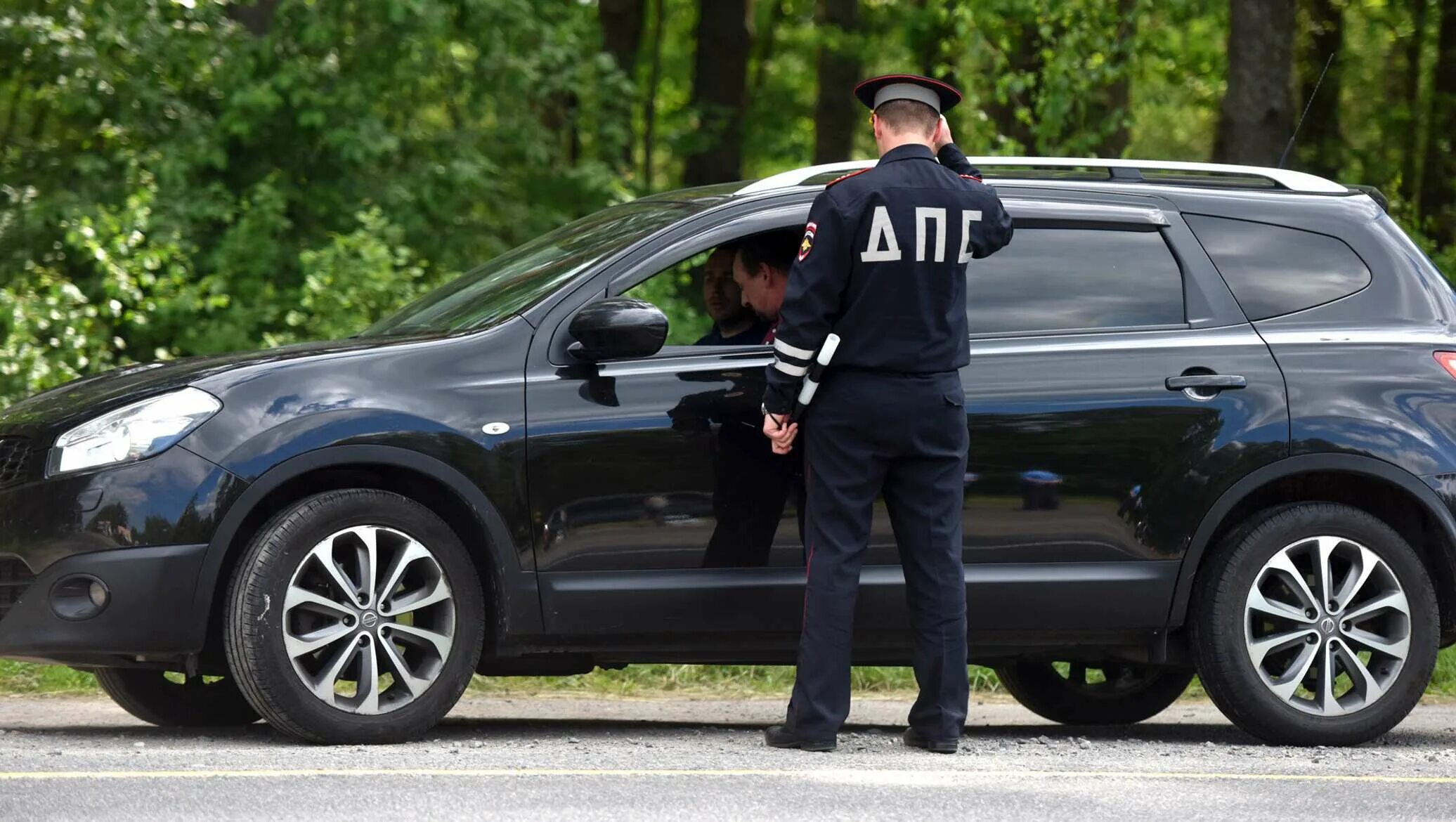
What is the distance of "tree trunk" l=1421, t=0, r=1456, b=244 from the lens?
19.5m

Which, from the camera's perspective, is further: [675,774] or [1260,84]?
[1260,84]

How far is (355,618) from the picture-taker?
5.67 m

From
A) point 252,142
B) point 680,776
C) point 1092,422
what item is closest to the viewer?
point 680,776

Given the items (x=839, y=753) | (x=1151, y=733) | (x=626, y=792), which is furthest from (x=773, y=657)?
(x=1151, y=733)

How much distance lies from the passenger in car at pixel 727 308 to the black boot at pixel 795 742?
3.87ft

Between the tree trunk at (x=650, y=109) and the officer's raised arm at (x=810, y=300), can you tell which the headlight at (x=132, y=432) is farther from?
the tree trunk at (x=650, y=109)

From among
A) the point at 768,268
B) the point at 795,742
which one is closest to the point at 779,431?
the point at 768,268

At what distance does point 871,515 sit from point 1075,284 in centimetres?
110

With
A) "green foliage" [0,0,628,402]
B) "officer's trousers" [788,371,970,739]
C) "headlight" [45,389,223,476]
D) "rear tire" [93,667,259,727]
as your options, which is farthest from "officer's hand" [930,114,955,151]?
"green foliage" [0,0,628,402]

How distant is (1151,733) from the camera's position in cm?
719

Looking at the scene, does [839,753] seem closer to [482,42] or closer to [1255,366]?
[1255,366]

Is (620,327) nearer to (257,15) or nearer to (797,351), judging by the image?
(797,351)

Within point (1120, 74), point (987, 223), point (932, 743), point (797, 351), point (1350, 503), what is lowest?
point (932, 743)

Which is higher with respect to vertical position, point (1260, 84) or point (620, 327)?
point (1260, 84)
